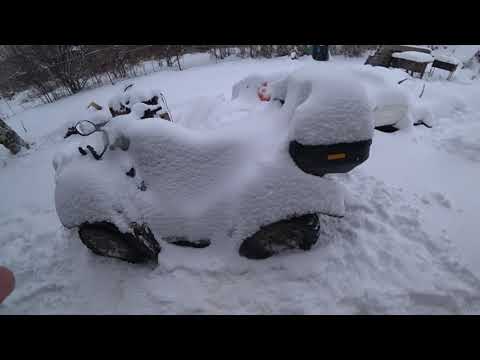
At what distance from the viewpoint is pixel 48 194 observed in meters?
3.79

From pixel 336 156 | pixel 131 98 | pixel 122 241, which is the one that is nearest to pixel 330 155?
pixel 336 156

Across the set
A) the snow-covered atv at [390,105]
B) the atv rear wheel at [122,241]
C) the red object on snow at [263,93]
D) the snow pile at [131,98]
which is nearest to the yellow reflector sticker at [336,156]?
the atv rear wheel at [122,241]

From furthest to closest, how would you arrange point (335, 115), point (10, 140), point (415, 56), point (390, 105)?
point (415, 56)
point (10, 140)
point (390, 105)
point (335, 115)

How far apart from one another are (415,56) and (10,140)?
9.74 metres

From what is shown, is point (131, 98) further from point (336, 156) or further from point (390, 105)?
point (390, 105)

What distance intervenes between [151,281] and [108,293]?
1.48ft

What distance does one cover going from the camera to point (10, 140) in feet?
16.5

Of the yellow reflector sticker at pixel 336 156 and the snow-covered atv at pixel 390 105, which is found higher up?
the yellow reflector sticker at pixel 336 156

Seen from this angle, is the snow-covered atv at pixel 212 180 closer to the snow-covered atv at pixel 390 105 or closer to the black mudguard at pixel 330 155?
the black mudguard at pixel 330 155

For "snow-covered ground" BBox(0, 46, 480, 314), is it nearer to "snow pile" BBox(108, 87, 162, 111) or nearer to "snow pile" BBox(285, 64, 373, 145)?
"snow pile" BBox(285, 64, 373, 145)

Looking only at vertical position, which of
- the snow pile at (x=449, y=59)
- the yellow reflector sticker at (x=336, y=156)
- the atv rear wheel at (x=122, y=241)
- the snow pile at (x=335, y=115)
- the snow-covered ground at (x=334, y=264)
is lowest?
the snow-covered ground at (x=334, y=264)

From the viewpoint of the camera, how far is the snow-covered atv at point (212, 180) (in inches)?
72.9
